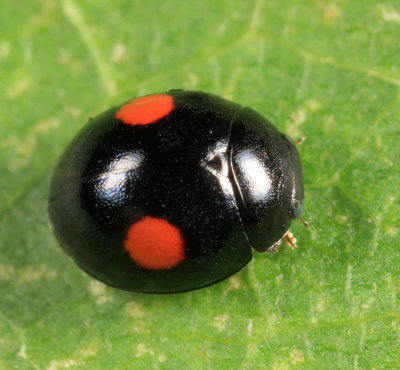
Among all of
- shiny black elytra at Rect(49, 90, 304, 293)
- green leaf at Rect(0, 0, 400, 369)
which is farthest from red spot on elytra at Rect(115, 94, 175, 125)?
green leaf at Rect(0, 0, 400, 369)

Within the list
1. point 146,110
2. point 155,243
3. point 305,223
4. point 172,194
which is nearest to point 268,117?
point 305,223

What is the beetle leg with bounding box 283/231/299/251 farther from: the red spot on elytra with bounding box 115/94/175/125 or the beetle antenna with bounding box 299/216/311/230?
the red spot on elytra with bounding box 115/94/175/125

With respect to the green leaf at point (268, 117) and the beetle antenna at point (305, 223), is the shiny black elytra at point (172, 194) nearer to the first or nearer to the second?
the beetle antenna at point (305, 223)

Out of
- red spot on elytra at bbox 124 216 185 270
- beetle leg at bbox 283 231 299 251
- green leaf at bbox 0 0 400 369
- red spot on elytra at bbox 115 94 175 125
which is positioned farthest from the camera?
beetle leg at bbox 283 231 299 251

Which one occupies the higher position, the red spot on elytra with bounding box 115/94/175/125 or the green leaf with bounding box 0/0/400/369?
the red spot on elytra with bounding box 115/94/175/125

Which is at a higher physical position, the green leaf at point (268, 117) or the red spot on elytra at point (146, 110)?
the red spot on elytra at point (146, 110)

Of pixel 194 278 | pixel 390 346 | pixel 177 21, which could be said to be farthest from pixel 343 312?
pixel 177 21

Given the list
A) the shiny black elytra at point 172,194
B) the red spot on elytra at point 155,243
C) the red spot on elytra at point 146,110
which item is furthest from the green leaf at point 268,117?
the red spot on elytra at point 146,110
